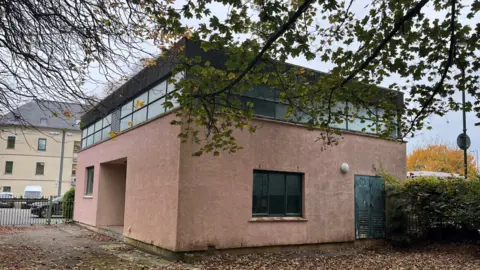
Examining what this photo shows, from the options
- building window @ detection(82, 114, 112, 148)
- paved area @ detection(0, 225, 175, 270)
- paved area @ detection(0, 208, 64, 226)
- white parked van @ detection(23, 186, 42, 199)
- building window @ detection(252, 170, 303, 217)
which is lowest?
paved area @ detection(0, 208, 64, 226)

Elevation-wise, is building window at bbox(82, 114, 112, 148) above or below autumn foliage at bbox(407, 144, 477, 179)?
below

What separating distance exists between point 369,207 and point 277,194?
3.84 m

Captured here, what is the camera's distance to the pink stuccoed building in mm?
10484

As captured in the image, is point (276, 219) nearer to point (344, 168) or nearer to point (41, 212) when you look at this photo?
point (344, 168)

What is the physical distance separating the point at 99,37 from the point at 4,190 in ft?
150

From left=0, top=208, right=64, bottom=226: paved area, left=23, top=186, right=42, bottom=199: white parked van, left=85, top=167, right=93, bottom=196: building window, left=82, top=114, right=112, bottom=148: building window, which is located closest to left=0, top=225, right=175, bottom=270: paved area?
left=85, top=167, right=93, bottom=196: building window

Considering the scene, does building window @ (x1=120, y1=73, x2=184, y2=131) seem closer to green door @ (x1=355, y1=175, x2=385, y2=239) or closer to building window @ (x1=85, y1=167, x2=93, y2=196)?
building window @ (x1=85, y1=167, x2=93, y2=196)

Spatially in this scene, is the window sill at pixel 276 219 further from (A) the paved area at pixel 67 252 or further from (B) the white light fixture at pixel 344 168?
(A) the paved area at pixel 67 252

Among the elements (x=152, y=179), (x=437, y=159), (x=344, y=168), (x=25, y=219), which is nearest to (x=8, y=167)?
(x=25, y=219)

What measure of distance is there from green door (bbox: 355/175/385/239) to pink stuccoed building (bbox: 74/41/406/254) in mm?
34

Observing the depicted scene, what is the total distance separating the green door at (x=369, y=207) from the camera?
13547 millimetres

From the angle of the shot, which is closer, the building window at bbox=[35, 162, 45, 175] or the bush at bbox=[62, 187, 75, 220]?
the bush at bbox=[62, 187, 75, 220]

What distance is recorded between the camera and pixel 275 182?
39.4 feet

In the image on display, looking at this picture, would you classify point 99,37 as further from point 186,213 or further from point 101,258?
point 101,258
